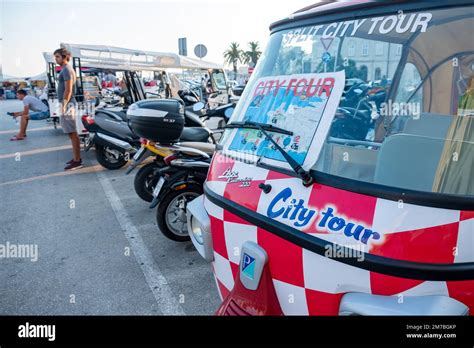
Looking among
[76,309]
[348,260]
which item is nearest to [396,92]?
[348,260]

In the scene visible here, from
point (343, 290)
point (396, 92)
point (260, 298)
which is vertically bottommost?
point (260, 298)

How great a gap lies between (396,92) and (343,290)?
1.03 meters

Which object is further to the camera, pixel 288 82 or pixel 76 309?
pixel 76 309

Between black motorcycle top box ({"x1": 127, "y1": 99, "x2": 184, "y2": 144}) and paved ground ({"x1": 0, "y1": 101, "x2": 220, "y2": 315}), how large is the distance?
3.85ft

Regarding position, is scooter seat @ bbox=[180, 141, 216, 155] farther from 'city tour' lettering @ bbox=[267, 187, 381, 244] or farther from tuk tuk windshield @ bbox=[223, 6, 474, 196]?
'city tour' lettering @ bbox=[267, 187, 381, 244]

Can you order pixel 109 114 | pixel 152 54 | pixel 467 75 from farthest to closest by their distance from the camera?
1. pixel 152 54
2. pixel 109 114
3. pixel 467 75

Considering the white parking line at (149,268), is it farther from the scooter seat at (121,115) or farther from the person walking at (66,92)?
the scooter seat at (121,115)

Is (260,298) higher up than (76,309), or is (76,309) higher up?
(260,298)

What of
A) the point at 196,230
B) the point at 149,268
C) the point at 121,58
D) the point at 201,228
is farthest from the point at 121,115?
the point at 201,228

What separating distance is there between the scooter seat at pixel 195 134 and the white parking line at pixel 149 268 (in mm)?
1328

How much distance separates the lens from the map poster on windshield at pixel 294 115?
58.7 inches

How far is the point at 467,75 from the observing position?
160cm

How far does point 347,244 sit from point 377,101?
0.73 metres
